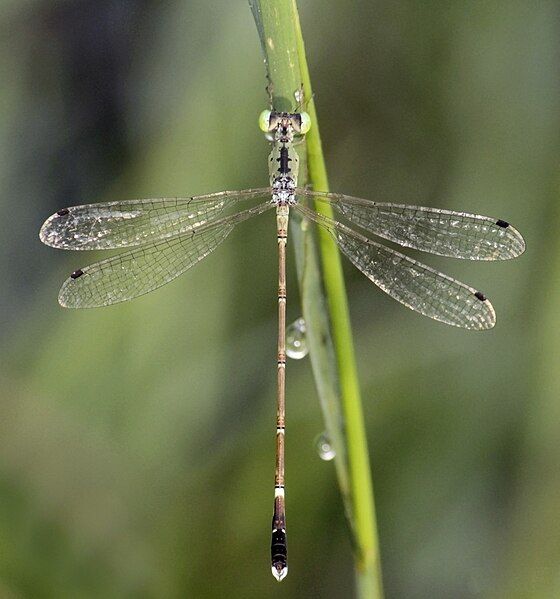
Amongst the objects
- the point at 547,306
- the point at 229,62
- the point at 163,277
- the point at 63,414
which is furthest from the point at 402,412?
the point at 229,62

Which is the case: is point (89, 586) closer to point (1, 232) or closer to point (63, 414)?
point (63, 414)

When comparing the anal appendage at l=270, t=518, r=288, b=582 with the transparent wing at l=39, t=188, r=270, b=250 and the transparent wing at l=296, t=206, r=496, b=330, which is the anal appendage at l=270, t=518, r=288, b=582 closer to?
the transparent wing at l=296, t=206, r=496, b=330


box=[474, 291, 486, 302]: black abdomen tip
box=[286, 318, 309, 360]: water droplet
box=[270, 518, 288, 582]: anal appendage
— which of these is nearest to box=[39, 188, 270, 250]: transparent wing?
box=[286, 318, 309, 360]: water droplet

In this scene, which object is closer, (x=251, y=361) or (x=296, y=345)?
(x=296, y=345)

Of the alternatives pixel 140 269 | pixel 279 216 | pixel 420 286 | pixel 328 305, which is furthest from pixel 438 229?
pixel 140 269

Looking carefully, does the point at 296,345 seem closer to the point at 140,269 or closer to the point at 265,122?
the point at 140,269

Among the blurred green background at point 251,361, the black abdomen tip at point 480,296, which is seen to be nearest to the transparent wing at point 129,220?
the blurred green background at point 251,361
